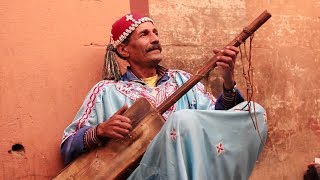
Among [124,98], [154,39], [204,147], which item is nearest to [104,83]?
[124,98]

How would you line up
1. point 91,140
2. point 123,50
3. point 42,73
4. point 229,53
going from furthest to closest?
point 123,50 → point 42,73 → point 91,140 → point 229,53

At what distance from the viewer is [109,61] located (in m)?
3.91

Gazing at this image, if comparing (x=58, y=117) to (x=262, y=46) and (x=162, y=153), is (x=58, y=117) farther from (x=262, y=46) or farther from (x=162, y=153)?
(x=262, y=46)

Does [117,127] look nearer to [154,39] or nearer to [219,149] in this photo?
[219,149]

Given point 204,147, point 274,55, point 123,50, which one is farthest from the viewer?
point 274,55

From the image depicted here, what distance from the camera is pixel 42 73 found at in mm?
3756

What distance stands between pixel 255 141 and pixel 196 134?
32 cm

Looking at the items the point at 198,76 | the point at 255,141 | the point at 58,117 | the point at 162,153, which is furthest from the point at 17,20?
the point at 255,141

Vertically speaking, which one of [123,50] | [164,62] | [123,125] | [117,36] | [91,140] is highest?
[117,36]

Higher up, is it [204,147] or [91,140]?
[204,147]

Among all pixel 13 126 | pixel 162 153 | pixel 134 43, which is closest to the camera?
pixel 162 153

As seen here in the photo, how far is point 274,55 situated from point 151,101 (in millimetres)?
1183

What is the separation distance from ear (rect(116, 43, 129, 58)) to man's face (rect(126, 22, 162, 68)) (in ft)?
0.09

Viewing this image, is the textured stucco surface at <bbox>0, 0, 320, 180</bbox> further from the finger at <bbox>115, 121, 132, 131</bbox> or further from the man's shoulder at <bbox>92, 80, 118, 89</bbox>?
the finger at <bbox>115, 121, 132, 131</bbox>
